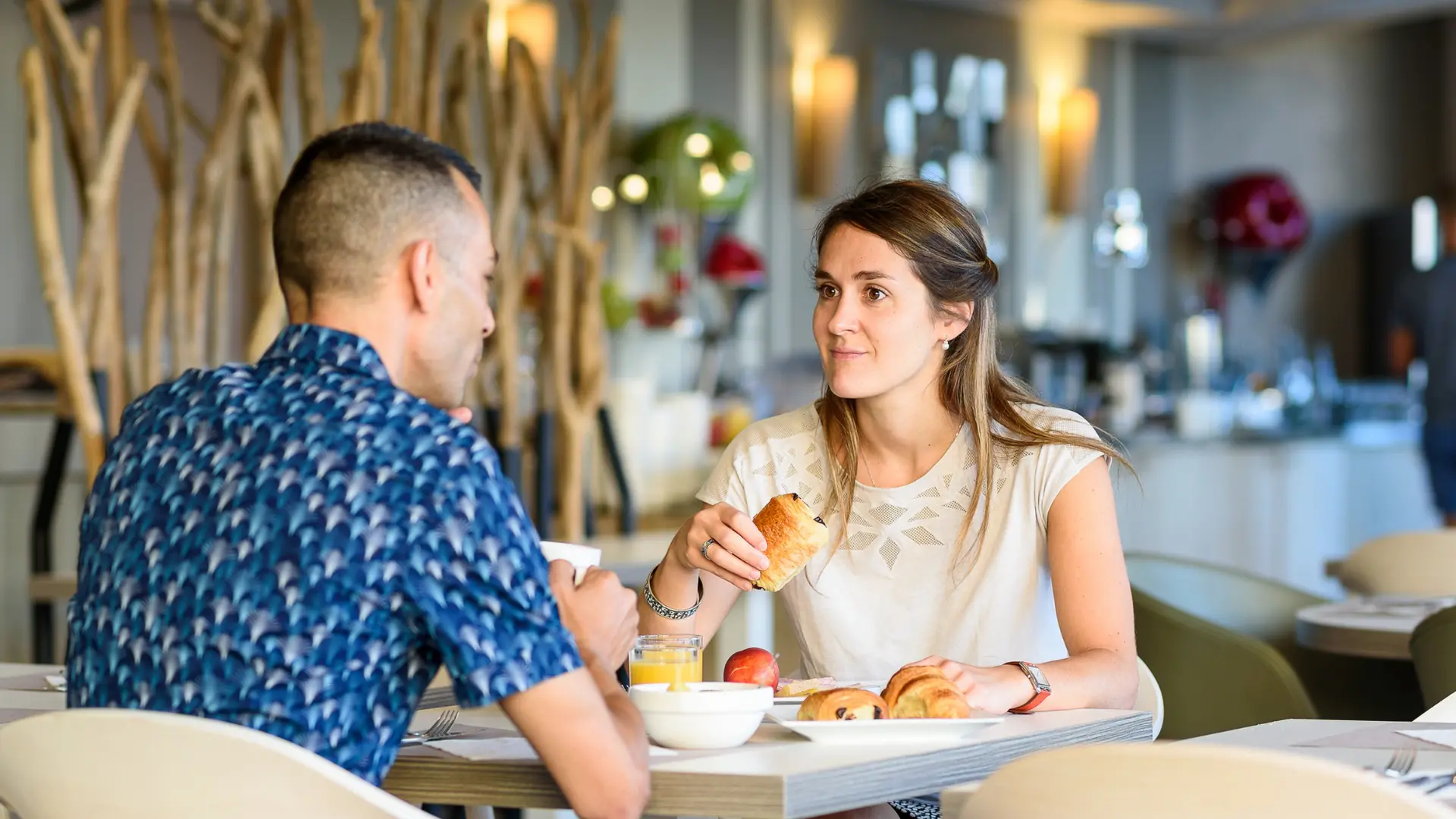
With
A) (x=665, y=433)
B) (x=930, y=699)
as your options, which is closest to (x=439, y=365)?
(x=930, y=699)

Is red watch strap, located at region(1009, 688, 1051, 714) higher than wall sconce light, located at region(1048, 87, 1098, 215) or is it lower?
lower

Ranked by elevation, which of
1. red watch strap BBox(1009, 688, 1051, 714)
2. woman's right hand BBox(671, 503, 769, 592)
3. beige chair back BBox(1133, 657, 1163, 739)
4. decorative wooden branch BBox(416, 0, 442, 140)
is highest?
decorative wooden branch BBox(416, 0, 442, 140)

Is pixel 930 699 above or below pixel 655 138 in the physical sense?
below

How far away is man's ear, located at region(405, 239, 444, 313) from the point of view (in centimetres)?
160

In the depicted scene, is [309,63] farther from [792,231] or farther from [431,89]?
[792,231]

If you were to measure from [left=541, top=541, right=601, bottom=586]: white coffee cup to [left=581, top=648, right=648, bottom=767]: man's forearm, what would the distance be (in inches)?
3.8

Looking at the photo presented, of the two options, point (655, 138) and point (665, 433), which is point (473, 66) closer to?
point (665, 433)

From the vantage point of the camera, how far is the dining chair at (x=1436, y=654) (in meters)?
2.66

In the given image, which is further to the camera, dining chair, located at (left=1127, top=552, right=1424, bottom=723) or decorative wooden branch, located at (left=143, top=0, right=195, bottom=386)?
decorative wooden branch, located at (left=143, top=0, right=195, bottom=386)

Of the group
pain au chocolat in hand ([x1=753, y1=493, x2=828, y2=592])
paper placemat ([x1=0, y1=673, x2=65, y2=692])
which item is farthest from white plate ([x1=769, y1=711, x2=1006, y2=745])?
paper placemat ([x1=0, y1=673, x2=65, y2=692])

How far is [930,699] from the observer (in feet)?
5.64

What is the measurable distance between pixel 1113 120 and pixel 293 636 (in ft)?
26.3

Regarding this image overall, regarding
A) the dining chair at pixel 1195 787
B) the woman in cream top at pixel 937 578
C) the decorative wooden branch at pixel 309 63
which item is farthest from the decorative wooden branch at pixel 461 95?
the dining chair at pixel 1195 787

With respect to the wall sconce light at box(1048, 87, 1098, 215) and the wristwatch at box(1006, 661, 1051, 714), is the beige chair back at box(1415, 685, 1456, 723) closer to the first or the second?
the wristwatch at box(1006, 661, 1051, 714)
